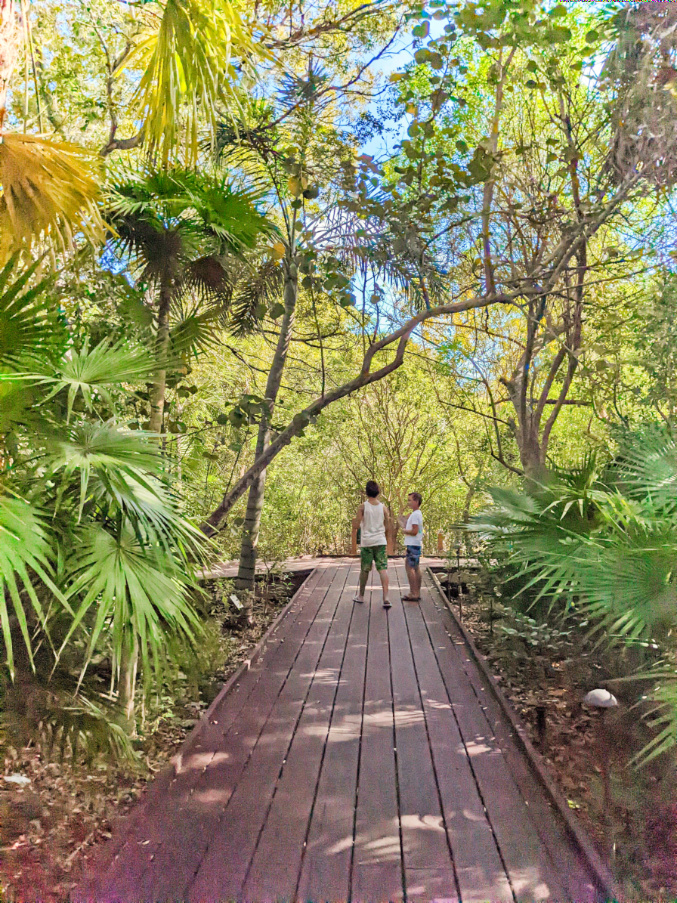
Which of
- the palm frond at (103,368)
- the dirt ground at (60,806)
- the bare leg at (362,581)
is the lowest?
the dirt ground at (60,806)

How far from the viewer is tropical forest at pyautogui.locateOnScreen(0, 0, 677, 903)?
2449 mm

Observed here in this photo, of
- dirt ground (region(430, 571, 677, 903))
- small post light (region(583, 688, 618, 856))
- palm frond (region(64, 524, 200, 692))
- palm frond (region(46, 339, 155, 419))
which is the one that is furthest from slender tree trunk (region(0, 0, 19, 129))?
small post light (region(583, 688, 618, 856))

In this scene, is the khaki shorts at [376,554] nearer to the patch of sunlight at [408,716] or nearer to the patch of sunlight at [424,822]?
the patch of sunlight at [408,716]

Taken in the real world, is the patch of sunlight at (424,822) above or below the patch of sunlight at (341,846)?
above

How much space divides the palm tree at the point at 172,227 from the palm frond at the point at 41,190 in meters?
0.86

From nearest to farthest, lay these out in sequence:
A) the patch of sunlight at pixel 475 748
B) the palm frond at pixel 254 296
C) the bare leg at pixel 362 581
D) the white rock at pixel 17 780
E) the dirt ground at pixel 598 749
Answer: the dirt ground at pixel 598 749 < the white rock at pixel 17 780 < the patch of sunlight at pixel 475 748 < the palm frond at pixel 254 296 < the bare leg at pixel 362 581

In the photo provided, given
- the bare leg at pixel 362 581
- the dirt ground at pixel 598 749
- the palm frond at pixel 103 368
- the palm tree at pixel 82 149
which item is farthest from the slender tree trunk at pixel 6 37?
the bare leg at pixel 362 581

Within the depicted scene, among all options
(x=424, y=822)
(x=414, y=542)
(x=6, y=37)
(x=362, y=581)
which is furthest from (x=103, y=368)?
(x=362, y=581)

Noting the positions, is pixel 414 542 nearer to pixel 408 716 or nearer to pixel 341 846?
pixel 408 716

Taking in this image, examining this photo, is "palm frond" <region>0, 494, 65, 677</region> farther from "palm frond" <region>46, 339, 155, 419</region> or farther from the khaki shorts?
the khaki shorts

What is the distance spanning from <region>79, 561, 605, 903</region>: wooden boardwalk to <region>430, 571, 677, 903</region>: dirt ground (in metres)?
0.17

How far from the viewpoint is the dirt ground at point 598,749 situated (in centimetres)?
253

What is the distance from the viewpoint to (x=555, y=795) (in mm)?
2977

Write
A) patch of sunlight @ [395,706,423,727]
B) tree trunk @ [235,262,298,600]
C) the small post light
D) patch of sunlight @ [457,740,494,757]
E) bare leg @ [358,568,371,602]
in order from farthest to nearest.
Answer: bare leg @ [358,568,371,602] < tree trunk @ [235,262,298,600] < patch of sunlight @ [395,706,423,727] < patch of sunlight @ [457,740,494,757] < the small post light
